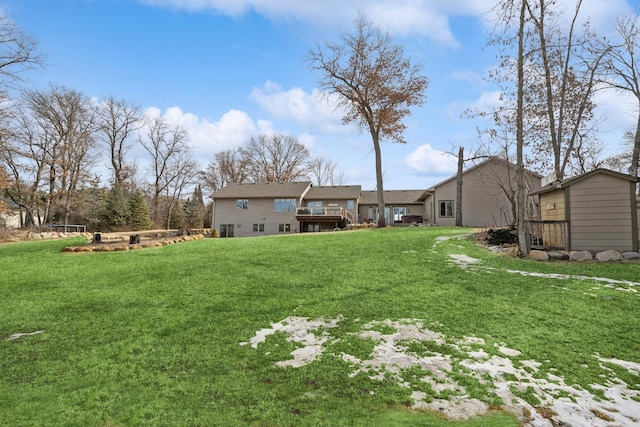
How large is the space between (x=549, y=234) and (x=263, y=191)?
81.6ft

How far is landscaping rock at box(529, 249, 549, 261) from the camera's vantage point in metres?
10.7

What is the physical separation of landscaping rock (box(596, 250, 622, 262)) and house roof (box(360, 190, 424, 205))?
21.9 meters

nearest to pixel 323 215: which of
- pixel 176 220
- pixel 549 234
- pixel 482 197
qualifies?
pixel 482 197

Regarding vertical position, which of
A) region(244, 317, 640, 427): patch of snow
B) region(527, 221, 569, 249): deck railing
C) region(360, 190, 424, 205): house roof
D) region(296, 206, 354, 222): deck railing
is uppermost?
Result: region(360, 190, 424, 205): house roof

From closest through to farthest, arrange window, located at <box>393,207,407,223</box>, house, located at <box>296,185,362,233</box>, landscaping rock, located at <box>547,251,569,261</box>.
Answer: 1. landscaping rock, located at <box>547,251,569,261</box>
2. house, located at <box>296,185,362,233</box>
3. window, located at <box>393,207,407,223</box>

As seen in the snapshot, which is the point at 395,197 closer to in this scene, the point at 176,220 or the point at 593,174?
the point at 593,174

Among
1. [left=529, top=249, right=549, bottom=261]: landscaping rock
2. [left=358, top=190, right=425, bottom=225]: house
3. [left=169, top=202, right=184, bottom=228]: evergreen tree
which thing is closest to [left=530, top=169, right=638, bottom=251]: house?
[left=529, top=249, right=549, bottom=261]: landscaping rock

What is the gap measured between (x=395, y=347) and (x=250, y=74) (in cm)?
1192

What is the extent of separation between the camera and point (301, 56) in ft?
76.5

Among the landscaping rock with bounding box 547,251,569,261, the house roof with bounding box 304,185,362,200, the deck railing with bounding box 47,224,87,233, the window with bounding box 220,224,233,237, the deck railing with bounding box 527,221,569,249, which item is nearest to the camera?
the landscaping rock with bounding box 547,251,569,261

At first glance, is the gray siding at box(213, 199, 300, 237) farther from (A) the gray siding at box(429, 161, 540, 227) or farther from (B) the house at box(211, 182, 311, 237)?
(A) the gray siding at box(429, 161, 540, 227)

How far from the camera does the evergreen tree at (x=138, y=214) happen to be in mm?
35406

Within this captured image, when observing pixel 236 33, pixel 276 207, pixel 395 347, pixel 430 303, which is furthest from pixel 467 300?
pixel 276 207

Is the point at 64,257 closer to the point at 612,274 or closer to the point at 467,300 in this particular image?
the point at 467,300
